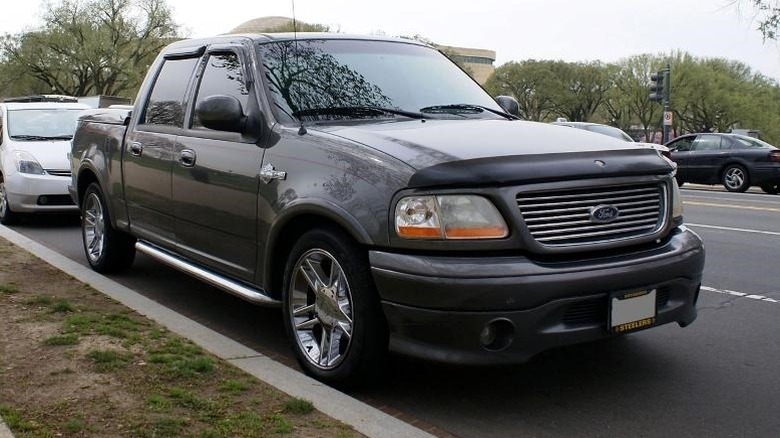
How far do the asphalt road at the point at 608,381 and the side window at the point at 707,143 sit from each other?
14866 millimetres

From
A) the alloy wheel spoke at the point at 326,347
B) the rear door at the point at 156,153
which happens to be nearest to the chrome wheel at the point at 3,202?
the rear door at the point at 156,153

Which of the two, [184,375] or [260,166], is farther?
[260,166]

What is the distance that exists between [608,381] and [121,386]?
2.53 metres

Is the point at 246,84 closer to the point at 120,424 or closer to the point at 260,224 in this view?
the point at 260,224

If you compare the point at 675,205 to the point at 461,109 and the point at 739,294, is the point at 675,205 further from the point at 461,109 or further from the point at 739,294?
the point at 739,294

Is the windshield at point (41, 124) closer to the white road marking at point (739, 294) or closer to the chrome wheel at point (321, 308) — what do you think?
the chrome wheel at point (321, 308)

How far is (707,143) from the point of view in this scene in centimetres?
2048

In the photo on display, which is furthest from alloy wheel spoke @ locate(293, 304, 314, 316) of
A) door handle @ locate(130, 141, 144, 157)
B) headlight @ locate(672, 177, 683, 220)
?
door handle @ locate(130, 141, 144, 157)

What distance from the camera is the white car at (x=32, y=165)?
32.6ft

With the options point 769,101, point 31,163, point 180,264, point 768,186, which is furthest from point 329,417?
point 769,101

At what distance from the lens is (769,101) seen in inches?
2657

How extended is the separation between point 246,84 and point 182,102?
87 centimetres

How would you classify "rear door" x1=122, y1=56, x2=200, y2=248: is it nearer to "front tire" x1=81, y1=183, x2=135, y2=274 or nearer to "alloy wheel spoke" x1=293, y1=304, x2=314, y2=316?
"front tire" x1=81, y1=183, x2=135, y2=274

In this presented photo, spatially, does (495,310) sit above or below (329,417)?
above
